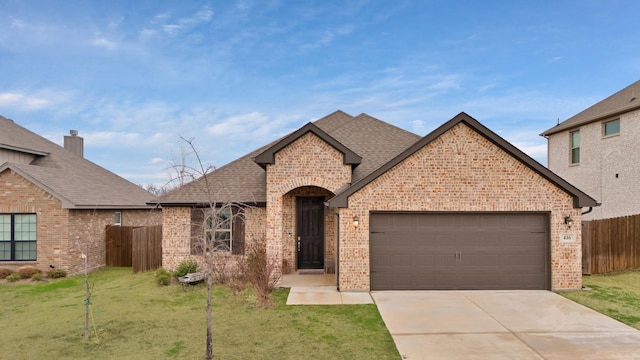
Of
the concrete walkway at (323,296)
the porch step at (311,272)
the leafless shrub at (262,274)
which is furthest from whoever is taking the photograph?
the porch step at (311,272)

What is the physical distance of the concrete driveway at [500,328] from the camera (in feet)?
22.3

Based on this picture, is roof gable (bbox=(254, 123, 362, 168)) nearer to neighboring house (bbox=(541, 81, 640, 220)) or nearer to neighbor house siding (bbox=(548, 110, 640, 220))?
neighboring house (bbox=(541, 81, 640, 220))

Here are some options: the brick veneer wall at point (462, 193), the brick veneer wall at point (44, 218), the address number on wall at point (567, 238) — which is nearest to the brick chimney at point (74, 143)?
the brick veneer wall at point (44, 218)

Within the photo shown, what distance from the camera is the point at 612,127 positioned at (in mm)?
19922

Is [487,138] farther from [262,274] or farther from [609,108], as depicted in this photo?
[609,108]

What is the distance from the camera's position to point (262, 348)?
7.03 m

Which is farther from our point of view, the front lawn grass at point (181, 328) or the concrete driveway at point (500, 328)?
the front lawn grass at point (181, 328)

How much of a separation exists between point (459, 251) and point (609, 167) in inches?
543

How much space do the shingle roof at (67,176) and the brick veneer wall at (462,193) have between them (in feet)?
30.4

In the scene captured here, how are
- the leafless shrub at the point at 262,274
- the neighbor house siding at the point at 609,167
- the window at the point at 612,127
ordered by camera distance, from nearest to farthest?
the leafless shrub at the point at 262,274 < the neighbor house siding at the point at 609,167 < the window at the point at 612,127

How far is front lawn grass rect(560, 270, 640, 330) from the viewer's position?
9195 mm

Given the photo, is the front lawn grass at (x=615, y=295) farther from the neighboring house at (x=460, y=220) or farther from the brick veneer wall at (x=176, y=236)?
the brick veneer wall at (x=176, y=236)

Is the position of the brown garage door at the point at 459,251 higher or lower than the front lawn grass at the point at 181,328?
higher

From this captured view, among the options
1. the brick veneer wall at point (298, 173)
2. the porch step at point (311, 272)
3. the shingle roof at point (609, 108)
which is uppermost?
the shingle roof at point (609, 108)
